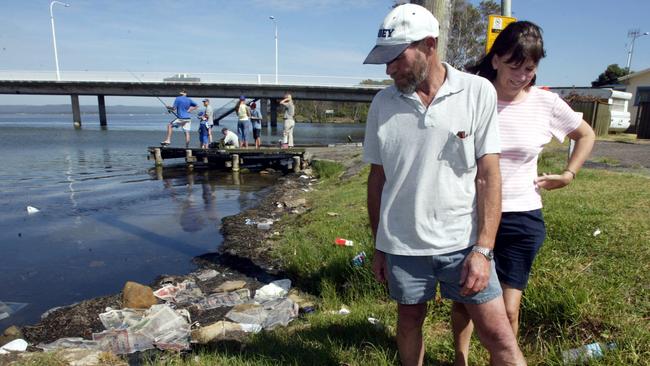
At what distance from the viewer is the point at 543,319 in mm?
2986

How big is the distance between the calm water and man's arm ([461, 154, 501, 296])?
5176 mm

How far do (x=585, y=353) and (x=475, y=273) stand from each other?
1224 mm

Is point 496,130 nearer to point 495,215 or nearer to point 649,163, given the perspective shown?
point 495,215

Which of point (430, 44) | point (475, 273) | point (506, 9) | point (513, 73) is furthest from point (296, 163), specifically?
point (475, 273)

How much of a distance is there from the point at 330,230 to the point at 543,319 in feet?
12.1

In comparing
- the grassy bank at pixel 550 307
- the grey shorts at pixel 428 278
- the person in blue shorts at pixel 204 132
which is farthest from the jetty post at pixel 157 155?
the grey shorts at pixel 428 278

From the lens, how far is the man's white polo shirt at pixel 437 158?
73.9 inches

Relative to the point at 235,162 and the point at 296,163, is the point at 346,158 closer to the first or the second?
the point at 296,163

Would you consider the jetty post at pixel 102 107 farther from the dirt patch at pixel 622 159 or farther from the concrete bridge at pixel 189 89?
the dirt patch at pixel 622 159

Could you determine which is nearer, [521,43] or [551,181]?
[521,43]

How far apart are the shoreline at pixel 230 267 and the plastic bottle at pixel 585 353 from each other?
3.35 m

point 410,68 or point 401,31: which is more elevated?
point 401,31

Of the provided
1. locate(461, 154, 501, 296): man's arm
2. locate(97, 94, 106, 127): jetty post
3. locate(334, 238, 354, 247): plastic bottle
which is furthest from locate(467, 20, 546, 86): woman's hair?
locate(97, 94, 106, 127): jetty post

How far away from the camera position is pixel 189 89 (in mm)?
36531
